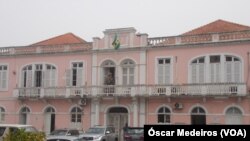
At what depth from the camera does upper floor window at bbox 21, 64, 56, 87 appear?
2958 cm

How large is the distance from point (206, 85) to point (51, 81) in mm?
12192

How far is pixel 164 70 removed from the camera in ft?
→ 85.6

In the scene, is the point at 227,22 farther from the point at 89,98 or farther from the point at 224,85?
the point at 89,98

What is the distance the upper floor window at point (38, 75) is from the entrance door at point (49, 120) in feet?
6.60

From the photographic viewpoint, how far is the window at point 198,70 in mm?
24891

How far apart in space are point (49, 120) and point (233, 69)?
47.3 feet

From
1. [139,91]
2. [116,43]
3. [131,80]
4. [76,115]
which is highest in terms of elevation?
[116,43]

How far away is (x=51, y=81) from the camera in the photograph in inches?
1161

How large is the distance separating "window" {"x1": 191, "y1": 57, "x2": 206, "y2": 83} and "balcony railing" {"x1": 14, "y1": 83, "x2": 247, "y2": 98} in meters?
0.83

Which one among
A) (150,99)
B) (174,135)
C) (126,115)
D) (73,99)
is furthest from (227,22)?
(174,135)

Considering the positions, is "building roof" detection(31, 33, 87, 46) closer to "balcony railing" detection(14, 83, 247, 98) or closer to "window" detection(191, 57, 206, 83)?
"balcony railing" detection(14, 83, 247, 98)

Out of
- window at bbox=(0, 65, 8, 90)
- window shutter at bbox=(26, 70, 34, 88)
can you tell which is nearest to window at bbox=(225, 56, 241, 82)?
window shutter at bbox=(26, 70, 34, 88)

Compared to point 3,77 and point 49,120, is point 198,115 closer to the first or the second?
point 49,120

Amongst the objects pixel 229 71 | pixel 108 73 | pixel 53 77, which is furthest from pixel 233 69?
pixel 53 77
